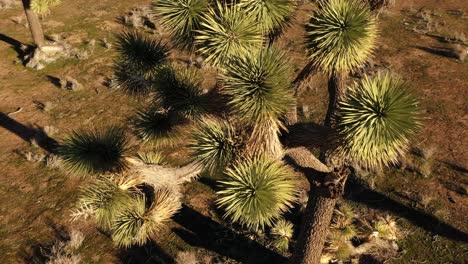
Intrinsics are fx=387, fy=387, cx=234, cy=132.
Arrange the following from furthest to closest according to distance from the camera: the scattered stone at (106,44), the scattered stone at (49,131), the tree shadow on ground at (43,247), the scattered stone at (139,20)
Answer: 1. the scattered stone at (139,20)
2. the scattered stone at (106,44)
3. the scattered stone at (49,131)
4. the tree shadow on ground at (43,247)

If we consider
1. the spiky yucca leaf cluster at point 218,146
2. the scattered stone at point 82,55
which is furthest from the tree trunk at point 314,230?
the scattered stone at point 82,55

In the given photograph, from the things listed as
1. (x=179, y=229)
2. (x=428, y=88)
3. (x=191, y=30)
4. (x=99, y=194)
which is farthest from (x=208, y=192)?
(x=428, y=88)

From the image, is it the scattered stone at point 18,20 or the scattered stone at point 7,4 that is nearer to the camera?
the scattered stone at point 18,20

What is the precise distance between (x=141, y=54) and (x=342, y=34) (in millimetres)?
3855

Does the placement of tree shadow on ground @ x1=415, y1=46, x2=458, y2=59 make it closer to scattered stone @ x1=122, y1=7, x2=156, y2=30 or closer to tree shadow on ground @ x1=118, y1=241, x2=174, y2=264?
scattered stone @ x1=122, y1=7, x2=156, y2=30

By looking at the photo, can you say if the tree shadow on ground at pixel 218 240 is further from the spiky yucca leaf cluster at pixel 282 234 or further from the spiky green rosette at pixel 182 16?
the spiky green rosette at pixel 182 16

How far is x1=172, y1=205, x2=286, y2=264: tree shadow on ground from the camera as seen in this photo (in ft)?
28.7

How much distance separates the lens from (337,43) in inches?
222

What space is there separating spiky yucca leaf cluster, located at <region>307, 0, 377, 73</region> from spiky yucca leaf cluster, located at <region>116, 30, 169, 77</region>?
3.17m

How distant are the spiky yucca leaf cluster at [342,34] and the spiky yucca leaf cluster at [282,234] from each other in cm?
448

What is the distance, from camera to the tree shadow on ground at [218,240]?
874cm

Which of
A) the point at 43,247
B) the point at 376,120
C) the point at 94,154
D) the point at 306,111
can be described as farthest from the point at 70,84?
the point at 376,120

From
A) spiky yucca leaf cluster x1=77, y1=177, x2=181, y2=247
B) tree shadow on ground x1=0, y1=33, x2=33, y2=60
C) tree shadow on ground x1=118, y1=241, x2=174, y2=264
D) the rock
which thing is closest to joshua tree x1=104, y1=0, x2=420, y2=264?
spiky yucca leaf cluster x1=77, y1=177, x2=181, y2=247

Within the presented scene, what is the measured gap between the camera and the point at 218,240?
917 centimetres
